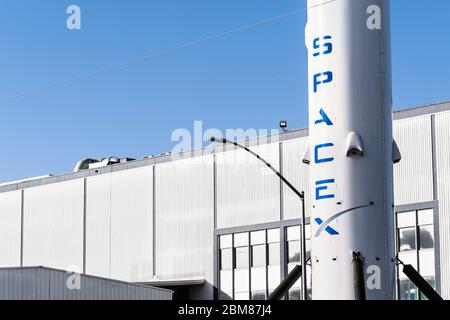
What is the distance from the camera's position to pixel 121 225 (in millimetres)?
64812

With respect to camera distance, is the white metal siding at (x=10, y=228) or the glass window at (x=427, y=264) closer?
the glass window at (x=427, y=264)

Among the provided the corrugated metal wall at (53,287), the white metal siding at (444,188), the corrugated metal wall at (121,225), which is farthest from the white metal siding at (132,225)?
the white metal siding at (444,188)

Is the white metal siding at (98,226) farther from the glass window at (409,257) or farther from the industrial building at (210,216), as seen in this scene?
the glass window at (409,257)

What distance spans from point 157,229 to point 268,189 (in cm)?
966

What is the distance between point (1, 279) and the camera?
44.4 meters

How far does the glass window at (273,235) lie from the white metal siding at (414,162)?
8924 millimetres

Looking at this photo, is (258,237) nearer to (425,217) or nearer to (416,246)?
(416,246)

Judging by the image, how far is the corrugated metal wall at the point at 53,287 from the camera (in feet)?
147

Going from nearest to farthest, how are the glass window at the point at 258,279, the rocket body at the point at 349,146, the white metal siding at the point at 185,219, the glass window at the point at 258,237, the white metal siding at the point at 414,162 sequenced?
the rocket body at the point at 349,146
the white metal siding at the point at 414,162
the glass window at the point at 258,279
the glass window at the point at 258,237
the white metal siding at the point at 185,219

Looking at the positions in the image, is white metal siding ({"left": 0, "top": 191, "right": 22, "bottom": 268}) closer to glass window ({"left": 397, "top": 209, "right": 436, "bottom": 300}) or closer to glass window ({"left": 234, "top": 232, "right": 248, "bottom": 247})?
glass window ({"left": 234, "top": 232, "right": 248, "bottom": 247})
